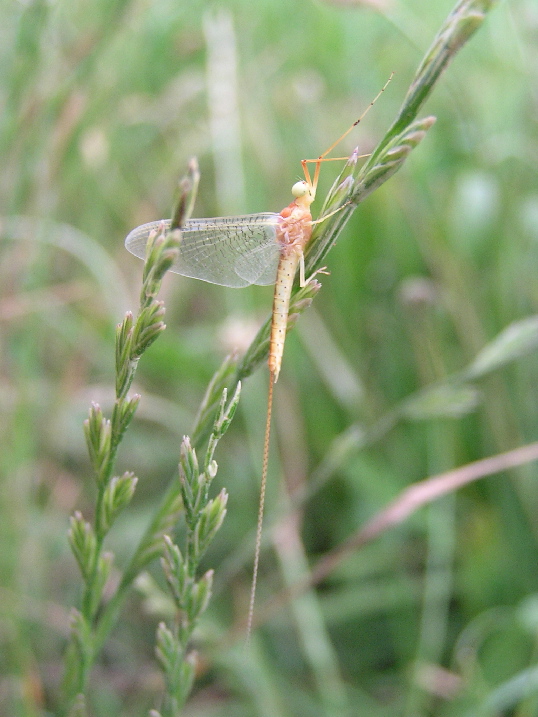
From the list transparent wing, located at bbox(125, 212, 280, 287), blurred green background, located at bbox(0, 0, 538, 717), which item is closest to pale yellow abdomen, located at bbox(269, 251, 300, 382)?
transparent wing, located at bbox(125, 212, 280, 287)

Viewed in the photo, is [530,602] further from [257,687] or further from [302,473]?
[302,473]

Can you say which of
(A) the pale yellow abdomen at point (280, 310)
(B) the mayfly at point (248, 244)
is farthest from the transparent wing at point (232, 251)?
(A) the pale yellow abdomen at point (280, 310)

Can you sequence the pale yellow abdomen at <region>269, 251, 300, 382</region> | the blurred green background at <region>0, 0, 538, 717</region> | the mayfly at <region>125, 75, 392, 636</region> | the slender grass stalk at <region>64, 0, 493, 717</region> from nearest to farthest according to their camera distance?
the slender grass stalk at <region>64, 0, 493, 717</region> < the pale yellow abdomen at <region>269, 251, 300, 382</region> < the mayfly at <region>125, 75, 392, 636</region> < the blurred green background at <region>0, 0, 538, 717</region>

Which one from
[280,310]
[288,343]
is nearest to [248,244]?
[280,310]

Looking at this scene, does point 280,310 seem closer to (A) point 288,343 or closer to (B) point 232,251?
(B) point 232,251

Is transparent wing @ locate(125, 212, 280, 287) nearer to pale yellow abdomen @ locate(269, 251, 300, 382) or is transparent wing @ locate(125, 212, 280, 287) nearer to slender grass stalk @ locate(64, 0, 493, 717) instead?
pale yellow abdomen @ locate(269, 251, 300, 382)
